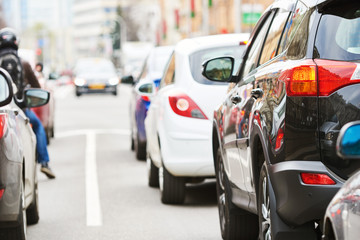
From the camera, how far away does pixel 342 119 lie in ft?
17.6

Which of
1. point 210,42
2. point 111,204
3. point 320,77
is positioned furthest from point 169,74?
point 320,77

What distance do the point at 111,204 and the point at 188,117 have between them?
51.8 inches

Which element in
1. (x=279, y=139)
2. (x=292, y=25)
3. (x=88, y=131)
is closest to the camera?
(x=279, y=139)

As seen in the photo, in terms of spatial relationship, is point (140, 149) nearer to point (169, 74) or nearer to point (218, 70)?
point (169, 74)

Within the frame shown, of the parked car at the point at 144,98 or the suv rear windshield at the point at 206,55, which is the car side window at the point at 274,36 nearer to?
the suv rear windshield at the point at 206,55

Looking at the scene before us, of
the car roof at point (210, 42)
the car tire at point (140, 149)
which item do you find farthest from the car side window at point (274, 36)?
the car tire at point (140, 149)

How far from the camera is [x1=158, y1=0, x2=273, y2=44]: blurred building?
38.1m

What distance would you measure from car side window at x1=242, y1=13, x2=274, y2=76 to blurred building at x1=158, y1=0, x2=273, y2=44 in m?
24.8

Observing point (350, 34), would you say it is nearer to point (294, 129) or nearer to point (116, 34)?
point (294, 129)

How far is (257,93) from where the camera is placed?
6301 mm

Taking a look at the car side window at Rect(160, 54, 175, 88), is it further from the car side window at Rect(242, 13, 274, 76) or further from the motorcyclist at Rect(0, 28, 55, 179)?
the car side window at Rect(242, 13, 274, 76)

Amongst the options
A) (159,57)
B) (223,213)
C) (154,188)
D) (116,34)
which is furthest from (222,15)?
(116,34)

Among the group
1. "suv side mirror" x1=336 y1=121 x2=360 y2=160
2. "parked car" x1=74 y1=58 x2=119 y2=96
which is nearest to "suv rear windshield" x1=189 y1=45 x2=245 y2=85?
"suv side mirror" x1=336 y1=121 x2=360 y2=160

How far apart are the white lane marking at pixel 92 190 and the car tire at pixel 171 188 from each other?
67cm
